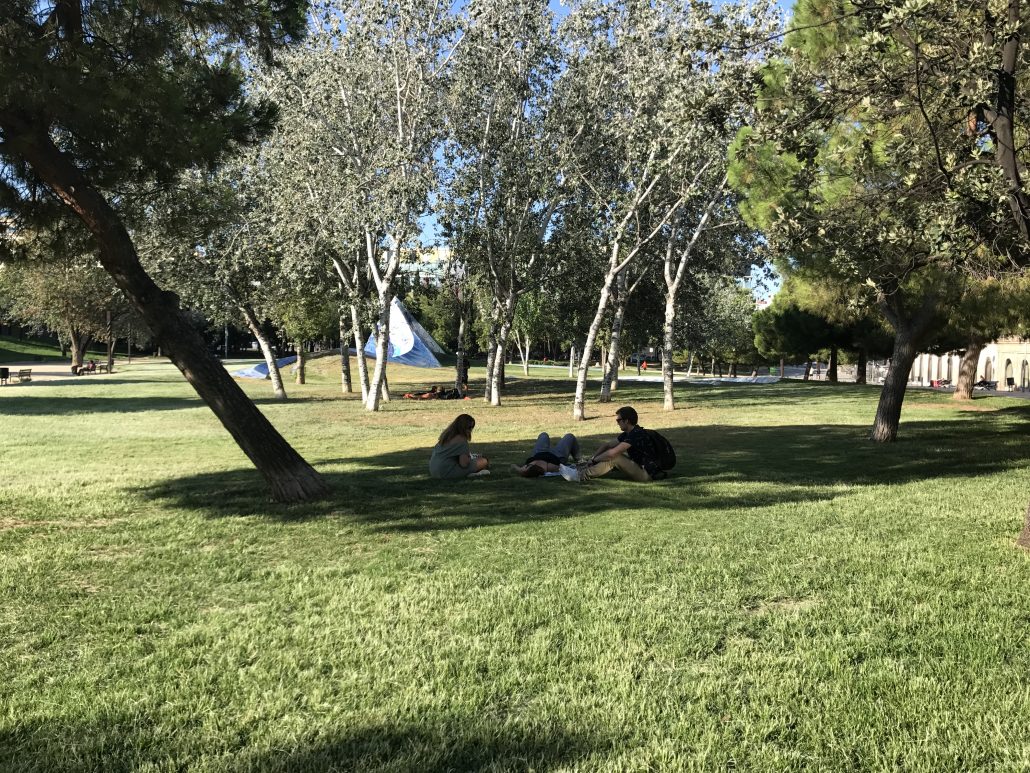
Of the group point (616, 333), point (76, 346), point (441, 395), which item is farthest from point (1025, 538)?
point (76, 346)

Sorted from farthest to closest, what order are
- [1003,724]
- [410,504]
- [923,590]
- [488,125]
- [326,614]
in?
[488,125] < [410,504] < [923,590] < [326,614] < [1003,724]

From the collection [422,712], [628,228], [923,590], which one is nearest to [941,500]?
[923,590]

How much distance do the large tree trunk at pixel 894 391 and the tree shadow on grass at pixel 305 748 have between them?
45.8 ft

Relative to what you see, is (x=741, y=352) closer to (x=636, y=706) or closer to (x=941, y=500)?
(x=941, y=500)

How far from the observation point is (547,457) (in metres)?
10.7

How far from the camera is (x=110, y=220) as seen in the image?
8.28 metres

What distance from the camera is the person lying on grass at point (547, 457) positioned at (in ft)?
34.8

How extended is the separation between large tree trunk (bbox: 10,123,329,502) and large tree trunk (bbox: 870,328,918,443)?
452 inches

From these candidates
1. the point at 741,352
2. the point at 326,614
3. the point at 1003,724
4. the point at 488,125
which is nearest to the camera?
the point at 1003,724

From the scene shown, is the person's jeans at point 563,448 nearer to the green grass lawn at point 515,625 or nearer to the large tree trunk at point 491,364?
the green grass lawn at point 515,625

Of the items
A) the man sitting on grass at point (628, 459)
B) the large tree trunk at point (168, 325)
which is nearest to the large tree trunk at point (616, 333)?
the man sitting on grass at point (628, 459)

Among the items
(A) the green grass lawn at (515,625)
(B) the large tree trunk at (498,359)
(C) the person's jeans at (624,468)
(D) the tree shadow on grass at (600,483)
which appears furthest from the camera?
(B) the large tree trunk at (498,359)

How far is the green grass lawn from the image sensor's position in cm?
319

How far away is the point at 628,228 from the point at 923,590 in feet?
63.1
